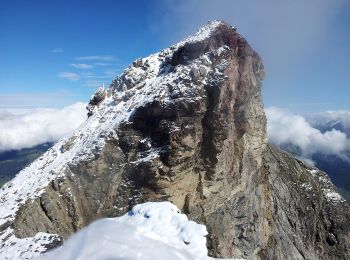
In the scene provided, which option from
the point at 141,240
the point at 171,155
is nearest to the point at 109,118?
the point at 171,155

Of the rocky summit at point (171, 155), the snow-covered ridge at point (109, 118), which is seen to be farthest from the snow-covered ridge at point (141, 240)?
the snow-covered ridge at point (109, 118)

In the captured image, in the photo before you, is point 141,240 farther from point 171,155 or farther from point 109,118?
point 109,118

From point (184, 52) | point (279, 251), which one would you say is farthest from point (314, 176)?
point (184, 52)

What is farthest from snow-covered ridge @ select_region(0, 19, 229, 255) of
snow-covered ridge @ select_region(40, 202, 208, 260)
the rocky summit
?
snow-covered ridge @ select_region(40, 202, 208, 260)

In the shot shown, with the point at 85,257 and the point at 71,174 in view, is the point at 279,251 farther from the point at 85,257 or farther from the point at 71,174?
the point at 85,257

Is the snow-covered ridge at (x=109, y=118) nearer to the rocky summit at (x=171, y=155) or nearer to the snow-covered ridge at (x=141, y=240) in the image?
the rocky summit at (x=171, y=155)

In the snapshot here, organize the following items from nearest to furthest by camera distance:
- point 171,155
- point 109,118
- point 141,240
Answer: point 141,240, point 171,155, point 109,118
